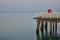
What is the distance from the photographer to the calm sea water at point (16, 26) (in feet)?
8.05

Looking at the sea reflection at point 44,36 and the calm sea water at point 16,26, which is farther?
the calm sea water at point 16,26

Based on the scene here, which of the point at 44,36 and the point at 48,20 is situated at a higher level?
the point at 48,20

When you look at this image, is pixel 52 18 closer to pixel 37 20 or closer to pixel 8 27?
pixel 37 20

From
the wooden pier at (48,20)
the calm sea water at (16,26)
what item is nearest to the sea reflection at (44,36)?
the wooden pier at (48,20)

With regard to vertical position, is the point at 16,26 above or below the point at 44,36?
above

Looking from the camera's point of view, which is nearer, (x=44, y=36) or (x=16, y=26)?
(x=44, y=36)

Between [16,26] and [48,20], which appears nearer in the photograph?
[48,20]

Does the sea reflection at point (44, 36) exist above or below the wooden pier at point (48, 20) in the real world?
below

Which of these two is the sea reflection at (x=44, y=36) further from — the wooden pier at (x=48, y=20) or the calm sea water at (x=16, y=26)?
the calm sea water at (x=16, y=26)

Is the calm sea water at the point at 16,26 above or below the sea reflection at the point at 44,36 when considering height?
above

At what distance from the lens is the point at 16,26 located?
8.37 ft

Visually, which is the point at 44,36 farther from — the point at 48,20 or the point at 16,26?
the point at 16,26

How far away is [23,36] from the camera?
8.14 feet

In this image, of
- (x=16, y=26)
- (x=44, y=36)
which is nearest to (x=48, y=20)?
(x=44, y=36)
